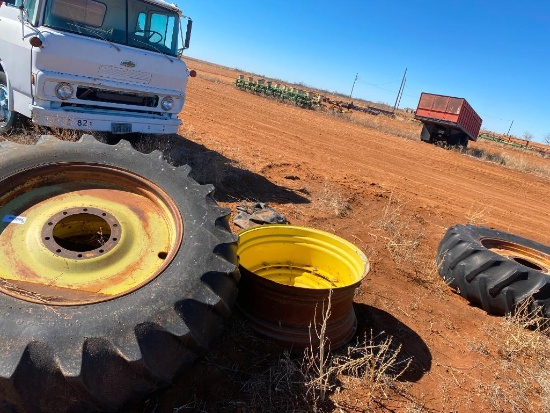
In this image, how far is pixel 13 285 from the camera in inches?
94.9

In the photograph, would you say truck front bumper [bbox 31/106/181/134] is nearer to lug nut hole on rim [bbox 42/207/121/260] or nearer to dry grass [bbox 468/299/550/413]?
lug nut hole on rim [bbox 42/207/121/260]

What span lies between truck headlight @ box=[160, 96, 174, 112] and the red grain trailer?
1815 centimetres

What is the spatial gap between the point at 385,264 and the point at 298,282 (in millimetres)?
1334

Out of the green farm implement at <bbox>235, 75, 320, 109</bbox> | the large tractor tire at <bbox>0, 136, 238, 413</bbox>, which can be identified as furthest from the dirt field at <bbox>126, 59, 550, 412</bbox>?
the green farm implement at <bbox>235, 75, 320, 109</bbox>

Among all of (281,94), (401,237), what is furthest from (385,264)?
(281,94)

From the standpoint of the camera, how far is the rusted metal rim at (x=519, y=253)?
5.03 metres

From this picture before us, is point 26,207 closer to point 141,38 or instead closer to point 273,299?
point 273,299

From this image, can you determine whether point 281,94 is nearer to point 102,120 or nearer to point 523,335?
point 102,120

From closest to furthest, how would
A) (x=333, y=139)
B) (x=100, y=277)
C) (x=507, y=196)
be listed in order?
(x=100, y=277) → (x=507, y=196) → (x=333, y=139)

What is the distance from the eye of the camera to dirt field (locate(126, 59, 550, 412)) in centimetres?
285

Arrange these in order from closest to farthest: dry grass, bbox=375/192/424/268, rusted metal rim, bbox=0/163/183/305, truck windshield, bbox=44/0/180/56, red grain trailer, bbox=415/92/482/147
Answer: rusted metal rim, bbox=0/163/183/305
dry grass, bbox=375/192/424/268
truck windshield, bbox=44/0/180/56
red grain trailer, bbox=415/92/482/147

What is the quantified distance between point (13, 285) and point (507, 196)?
12232 millimetres

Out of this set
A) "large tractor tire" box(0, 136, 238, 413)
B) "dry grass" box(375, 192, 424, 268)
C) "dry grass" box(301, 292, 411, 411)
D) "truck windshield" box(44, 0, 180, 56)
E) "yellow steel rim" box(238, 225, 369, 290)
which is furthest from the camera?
"truck windshield" box(44, 0, 180, 56)

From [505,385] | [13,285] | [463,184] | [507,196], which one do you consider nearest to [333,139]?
[463,184]
